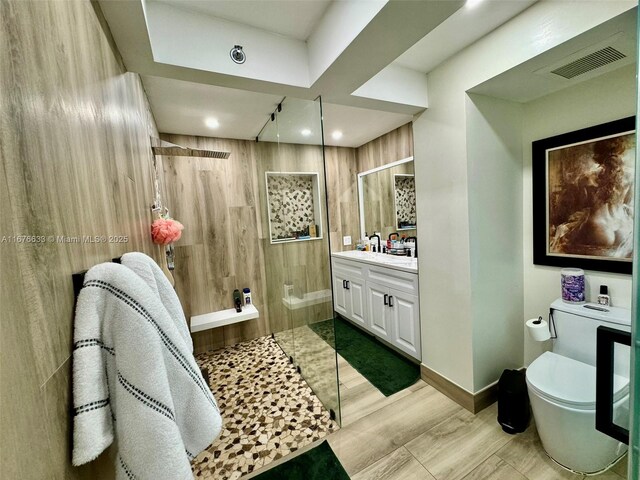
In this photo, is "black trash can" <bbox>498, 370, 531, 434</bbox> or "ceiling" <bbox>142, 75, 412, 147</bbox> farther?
"ceiling" <bbox>142, 75, 412, 147</bbox>

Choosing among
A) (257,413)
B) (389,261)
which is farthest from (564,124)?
(257,413)

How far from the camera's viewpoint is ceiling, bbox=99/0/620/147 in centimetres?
101

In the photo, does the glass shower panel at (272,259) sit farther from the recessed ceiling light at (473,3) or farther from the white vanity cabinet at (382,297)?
the recessed ceiling light at (473,3)

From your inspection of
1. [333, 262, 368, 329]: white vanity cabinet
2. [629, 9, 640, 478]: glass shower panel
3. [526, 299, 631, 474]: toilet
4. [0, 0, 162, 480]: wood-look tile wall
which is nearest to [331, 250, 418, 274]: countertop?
[333, 262, 368, 329]: white vanity cabinet

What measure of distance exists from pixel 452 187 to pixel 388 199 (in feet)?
4.80

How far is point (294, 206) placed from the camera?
2285 mm

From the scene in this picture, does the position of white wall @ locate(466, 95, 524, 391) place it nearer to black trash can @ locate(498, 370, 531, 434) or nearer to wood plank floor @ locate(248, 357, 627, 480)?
black trash can @ locate(498, 370, 531, 434)

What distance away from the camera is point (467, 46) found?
5.24 ft

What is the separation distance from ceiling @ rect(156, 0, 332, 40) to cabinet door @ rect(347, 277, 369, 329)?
230 cm

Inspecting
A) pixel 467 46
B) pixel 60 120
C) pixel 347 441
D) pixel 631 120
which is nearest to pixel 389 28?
pixel 467 46

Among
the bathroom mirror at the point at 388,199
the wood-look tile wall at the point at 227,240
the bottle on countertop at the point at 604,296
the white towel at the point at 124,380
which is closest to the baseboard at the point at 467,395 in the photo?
the bottle on countertop at the point at 604,296

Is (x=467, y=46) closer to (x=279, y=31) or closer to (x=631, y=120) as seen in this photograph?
(x=631, y=120)

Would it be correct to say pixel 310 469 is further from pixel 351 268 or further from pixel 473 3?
pixel 473 3

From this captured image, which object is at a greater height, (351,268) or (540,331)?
(351,268)
